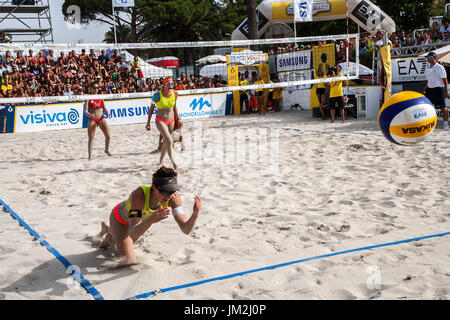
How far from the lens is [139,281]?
2.83 metres

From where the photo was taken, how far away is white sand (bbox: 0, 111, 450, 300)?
2744 mm

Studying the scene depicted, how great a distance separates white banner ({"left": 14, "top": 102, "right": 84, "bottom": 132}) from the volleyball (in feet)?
34.3

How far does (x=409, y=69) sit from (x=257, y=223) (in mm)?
8761

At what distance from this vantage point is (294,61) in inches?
588

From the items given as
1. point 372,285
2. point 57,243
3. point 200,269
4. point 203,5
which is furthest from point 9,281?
point 203,5

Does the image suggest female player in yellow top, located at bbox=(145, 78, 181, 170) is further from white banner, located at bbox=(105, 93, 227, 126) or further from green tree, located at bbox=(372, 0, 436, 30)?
green tree, located at bbox=(372, 0, 436, 30)

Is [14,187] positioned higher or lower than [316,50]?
lower

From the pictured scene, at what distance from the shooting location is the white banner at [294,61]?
14391 millimetres

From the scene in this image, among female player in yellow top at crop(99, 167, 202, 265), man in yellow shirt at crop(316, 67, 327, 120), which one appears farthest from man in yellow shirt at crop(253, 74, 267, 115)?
female player in yellow top at crop(99, 167, 202, 265)

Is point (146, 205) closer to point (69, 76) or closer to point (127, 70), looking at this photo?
point (69, 76)

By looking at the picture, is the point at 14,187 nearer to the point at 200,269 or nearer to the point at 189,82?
the point at 200,269

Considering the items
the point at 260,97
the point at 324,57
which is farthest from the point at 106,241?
the point at 260,97

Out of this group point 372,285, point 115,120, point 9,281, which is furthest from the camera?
point 115,120
